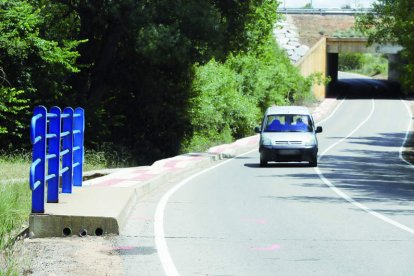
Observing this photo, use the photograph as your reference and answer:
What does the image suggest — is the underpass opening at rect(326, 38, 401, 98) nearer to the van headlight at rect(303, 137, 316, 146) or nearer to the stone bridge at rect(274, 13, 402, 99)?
the stone bridge at rect(274, 13, 402, 99)

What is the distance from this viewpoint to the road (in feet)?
30.8

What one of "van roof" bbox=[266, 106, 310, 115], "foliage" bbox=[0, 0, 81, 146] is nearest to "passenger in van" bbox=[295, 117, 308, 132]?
"van roof" bbox=[266, 106, 310, 115]

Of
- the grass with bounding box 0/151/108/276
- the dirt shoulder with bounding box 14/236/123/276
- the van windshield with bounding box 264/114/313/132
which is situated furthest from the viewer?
the van windshield with bounding box 264/114/313/132

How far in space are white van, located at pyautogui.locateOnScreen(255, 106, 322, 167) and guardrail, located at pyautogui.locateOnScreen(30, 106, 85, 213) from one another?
39.4 feet

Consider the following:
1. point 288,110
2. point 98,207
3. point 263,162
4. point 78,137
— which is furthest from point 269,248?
point 288,110

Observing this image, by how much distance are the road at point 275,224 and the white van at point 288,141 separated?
1.48 feet

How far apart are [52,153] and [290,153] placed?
1528 cm

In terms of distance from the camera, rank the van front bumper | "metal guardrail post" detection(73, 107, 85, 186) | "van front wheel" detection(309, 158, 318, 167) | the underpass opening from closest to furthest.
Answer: "metal guardrail post" detection(73, 107, 85, 186)
the van front bumper
"van front wheel" detection(309, 158, 318, 167)
the underpass opening

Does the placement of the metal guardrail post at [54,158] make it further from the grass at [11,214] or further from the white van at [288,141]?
the white van at [288,141]

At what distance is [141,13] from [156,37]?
1.22 meters

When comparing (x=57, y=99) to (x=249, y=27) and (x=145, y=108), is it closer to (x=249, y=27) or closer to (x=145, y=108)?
(x=145, y=108)

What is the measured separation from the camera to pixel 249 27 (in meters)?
37.8

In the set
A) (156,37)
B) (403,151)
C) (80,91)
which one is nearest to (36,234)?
(156,37)

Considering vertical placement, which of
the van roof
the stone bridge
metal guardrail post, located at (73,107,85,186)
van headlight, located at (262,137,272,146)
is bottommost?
van headlight, located at (262,137,272,146)
